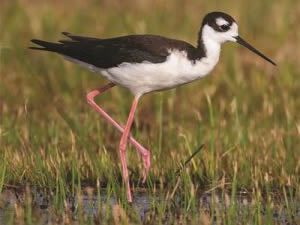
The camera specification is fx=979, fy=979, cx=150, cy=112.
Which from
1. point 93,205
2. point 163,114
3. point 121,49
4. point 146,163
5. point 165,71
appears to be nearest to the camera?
point 93,205

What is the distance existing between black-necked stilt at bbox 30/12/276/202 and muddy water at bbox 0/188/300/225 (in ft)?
1.66

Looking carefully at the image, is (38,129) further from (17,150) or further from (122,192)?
(122,192)

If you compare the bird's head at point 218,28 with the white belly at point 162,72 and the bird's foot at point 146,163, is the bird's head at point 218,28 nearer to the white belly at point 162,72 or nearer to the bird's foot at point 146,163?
the white belly at point 162,72

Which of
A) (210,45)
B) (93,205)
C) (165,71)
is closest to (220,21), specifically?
(210,45)

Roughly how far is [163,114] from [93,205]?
11.0 feet

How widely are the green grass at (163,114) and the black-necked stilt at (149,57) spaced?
0.94 ft

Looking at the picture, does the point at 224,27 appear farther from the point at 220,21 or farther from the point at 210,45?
the point at 210,45

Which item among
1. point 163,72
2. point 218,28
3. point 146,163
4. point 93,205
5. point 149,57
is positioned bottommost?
point 93,205

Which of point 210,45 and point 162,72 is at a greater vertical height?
point 210,45

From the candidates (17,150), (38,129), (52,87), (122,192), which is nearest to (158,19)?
(52,87)

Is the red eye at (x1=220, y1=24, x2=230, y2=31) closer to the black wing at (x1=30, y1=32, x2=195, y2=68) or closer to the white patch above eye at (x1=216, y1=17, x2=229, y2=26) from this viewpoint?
the white patch above eye at (x1=216, y1=17, x2=229, y2=26)

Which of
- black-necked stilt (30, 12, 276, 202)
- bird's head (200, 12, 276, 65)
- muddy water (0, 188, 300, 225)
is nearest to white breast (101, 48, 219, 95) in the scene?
black-necked stilt (30, 12, 276, 202)

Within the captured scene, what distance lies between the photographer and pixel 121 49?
7531 mm

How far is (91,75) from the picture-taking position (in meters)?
10.6
